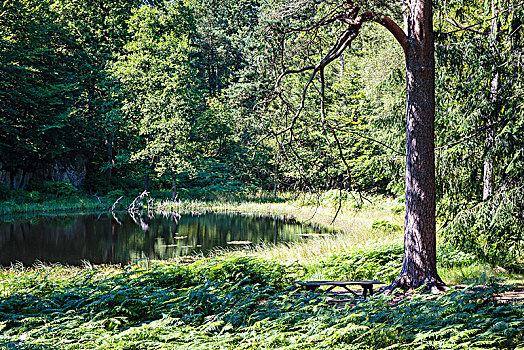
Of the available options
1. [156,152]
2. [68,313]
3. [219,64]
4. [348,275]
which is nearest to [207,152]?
[156,152]

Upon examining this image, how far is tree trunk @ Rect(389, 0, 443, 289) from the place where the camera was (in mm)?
5773

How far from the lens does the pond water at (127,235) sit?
12781mm

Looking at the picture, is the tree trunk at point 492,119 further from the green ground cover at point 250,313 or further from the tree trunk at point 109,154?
the tree trunk at point 109,154

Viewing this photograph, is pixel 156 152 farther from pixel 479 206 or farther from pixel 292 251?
pixel 479 206

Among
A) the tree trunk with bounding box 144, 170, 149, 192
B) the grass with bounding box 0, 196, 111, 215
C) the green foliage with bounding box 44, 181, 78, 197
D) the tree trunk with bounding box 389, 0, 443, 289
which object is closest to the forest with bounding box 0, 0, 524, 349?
the tree trunk with bounding box 389, 0, 443, 289

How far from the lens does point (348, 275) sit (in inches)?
317

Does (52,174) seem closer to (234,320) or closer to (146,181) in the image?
(146,181)

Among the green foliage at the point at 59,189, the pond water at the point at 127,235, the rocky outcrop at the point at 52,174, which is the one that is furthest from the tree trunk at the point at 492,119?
the rocky outcrop at the point at 52,174

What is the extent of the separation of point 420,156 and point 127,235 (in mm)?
12661

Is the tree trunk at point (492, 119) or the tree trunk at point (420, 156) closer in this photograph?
the tree trunk at point (420, 156)

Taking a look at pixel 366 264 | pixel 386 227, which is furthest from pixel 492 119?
pixel 386 227

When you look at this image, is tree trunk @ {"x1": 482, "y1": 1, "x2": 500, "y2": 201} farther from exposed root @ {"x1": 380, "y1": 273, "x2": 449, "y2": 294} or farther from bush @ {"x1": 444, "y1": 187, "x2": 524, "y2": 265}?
exposed root @ {"x1": 380, "y1": 273, "x2": 449, "y2": 294}

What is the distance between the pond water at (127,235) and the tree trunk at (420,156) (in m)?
7.67

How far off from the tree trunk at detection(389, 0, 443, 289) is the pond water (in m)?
7.67
